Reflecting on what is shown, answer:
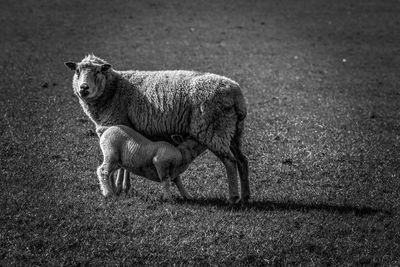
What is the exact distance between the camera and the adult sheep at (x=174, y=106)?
8164 mm

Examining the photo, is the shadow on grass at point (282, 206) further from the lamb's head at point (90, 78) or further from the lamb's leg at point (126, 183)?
the lamb's head at point (90, 78)

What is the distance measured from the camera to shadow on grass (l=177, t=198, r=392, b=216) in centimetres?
799

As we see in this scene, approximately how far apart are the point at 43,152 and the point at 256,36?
1784 centimetres

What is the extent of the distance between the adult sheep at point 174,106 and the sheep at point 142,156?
41cm

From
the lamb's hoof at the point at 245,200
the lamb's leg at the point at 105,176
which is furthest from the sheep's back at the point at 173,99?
the lamb's hoof at the point at 245,200

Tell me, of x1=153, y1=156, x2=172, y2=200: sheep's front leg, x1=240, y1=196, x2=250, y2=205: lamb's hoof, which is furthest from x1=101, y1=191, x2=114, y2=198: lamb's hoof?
x1=240, y1=196, x2=250, y2=205: lamb's hoof

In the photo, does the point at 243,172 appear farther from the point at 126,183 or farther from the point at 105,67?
the point at 105,67

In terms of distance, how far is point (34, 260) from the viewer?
618cm

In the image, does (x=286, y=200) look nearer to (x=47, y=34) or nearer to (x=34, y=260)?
(x=34, y=260)

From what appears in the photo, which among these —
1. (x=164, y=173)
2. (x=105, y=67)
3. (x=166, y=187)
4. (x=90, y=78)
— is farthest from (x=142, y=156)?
(x=105, y=67)

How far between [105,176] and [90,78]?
5.38ft

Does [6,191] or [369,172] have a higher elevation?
[6,191]

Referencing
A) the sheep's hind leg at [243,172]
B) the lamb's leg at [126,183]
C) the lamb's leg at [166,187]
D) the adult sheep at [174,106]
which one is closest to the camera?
the lamb's leg at [166,187]

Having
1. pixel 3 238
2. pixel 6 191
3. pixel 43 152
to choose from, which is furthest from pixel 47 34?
pixel 3 238
